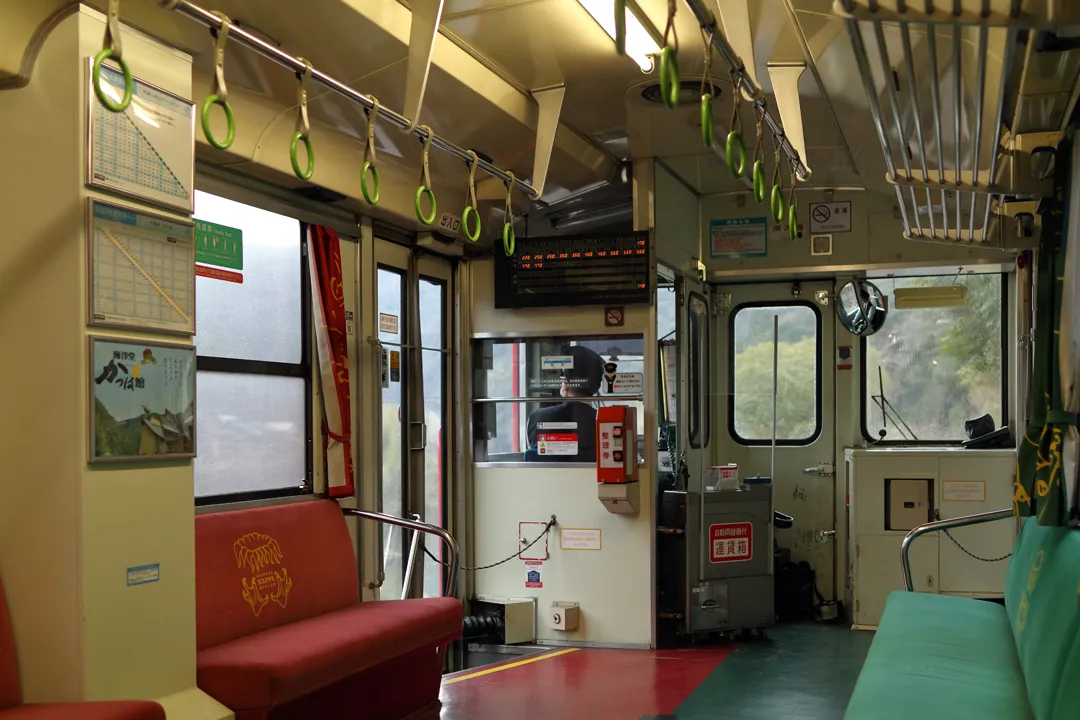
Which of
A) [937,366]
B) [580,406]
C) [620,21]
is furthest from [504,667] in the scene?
[620,21]

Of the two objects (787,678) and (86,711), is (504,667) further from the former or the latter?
(86,711)

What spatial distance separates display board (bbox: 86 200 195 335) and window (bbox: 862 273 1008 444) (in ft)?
19.0

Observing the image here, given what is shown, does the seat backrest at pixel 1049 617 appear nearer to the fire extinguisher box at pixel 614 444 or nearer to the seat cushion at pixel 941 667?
the seat cushion at pixel 941 667

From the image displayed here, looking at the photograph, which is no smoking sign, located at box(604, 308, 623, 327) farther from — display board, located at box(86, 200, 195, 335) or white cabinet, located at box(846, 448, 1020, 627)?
display board, located at box(86, 200, 195, 335)

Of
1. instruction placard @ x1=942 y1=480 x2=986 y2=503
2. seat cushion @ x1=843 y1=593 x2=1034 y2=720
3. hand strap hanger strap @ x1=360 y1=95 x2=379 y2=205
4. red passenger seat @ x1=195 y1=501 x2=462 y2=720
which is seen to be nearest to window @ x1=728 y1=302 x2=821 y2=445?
instruction placard @ x1=942 y1=480 x2=986 y2=503

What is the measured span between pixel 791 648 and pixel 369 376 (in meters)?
3.21

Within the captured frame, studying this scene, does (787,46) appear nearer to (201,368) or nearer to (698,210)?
(201,368)

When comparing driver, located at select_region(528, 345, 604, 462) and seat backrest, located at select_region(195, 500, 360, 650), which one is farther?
driver, located at select_region(528, 345, 604, 462)

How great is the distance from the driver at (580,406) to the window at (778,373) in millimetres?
1902

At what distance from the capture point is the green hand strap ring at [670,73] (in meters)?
2.21

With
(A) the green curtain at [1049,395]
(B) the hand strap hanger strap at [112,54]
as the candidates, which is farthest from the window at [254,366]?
(A) the green curtain at [1049,395]

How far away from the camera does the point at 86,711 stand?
3.02 metres

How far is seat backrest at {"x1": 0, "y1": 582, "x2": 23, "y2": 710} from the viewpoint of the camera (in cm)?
316

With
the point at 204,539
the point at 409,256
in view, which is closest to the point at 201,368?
the point at 204,539
